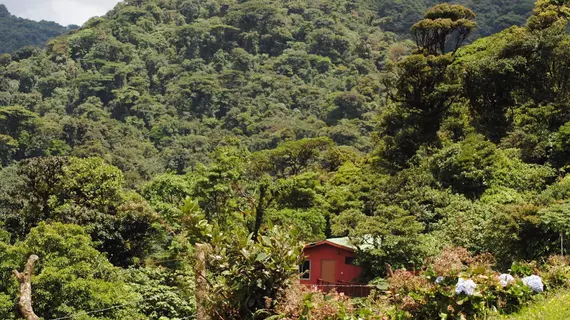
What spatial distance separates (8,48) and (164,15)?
49.6m

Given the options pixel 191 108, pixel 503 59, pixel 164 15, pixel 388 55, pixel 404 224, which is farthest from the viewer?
pixel 164 15

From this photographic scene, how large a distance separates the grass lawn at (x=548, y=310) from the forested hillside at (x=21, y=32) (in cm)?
14157

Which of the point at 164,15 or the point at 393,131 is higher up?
the point at 164,15

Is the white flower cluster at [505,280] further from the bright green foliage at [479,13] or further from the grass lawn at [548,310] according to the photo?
the bright green foliage at [479,13]

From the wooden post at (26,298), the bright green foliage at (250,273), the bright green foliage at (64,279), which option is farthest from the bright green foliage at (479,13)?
the bright green foliage at (250,273)

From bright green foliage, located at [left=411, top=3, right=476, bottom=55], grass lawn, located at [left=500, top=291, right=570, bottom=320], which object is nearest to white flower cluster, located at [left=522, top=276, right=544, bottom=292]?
grass lawn, located at [left=500, top=291, right=570, bottom=320]

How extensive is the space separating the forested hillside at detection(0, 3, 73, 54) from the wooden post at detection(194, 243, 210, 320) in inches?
5527

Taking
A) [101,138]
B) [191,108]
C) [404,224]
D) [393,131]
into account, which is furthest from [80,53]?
[404,224]

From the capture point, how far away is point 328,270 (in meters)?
22.8

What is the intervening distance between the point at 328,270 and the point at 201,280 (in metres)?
17.8

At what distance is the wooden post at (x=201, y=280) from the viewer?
5.21m

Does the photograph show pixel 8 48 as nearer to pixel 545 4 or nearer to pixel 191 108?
pixel 191 108

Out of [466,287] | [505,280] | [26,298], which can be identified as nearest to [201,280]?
[466,287]

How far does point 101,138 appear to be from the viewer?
59156mm
